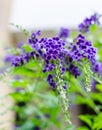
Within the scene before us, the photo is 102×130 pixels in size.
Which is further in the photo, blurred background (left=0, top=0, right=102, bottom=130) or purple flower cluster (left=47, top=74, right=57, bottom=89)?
blurred background (left=0, top=0, right=102, bottom=130)

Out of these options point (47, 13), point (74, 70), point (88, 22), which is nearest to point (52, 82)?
point (74, 70)

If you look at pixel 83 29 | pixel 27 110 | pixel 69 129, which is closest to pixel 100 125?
pixel 69 129

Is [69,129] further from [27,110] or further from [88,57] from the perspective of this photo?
[27,110]

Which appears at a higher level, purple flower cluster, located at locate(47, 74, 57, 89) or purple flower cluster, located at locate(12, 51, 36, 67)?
purple flower cluster, located at locate(12, 51, 36, 67)

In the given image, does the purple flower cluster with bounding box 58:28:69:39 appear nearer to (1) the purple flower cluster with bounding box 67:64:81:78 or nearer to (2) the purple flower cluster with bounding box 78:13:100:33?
(2) the purple flower cluster with bounding box 78:13:100:33

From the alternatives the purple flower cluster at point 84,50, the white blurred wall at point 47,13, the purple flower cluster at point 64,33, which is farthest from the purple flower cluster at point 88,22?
the white blurred wall at point 47,13

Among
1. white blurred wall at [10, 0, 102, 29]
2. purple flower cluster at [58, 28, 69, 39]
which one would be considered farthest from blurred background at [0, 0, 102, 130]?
purple flower cluster at [58, 28, 69, 39]

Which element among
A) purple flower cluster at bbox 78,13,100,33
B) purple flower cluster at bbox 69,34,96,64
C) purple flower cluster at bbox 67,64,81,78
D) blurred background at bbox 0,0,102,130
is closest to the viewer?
purple flower cluster at bbox 69,34,96,64

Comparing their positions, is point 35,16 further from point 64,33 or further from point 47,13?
point 64,33
